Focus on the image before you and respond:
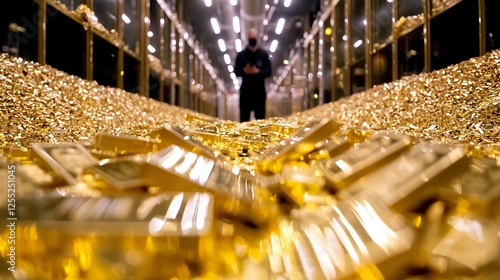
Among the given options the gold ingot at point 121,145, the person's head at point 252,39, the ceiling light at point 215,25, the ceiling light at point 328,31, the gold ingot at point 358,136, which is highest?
the ceiling light at point 215,25

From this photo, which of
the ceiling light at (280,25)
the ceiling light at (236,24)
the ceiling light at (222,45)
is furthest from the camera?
the ceiling light at (222,45)

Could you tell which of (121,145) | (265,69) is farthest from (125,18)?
(121,145)

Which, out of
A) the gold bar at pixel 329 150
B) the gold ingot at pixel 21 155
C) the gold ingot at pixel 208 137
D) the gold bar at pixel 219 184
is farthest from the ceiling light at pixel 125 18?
the gold bar at pixel 219 184

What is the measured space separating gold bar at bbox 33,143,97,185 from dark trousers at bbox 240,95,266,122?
3.28m

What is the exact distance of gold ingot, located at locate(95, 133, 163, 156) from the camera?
1219 mm

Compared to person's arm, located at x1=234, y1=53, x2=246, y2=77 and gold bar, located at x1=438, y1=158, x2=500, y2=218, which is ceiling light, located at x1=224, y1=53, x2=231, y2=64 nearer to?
person's arm, located at x1=234, y1=53, x2=246, y2=77

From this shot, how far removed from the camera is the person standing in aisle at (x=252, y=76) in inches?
170

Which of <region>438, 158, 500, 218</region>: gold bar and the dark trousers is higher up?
the dark trousers

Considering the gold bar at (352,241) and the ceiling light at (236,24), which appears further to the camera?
the ceiling light at (236,24)

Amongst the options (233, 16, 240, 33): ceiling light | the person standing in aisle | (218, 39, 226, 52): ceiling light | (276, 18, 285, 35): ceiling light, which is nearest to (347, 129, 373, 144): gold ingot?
the person standing in aisle

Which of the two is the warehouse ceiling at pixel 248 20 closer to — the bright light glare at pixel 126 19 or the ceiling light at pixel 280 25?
the ceiling light at pixel 280 25

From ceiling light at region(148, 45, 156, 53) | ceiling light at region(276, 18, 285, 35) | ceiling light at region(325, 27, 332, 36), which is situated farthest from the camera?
ceiling light at region(276, 18, 285, 35)

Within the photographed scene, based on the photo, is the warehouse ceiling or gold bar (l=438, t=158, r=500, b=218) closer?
gold bar (l=438, t=158, r=500, b=218)

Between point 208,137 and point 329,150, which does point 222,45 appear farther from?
point 329,150
